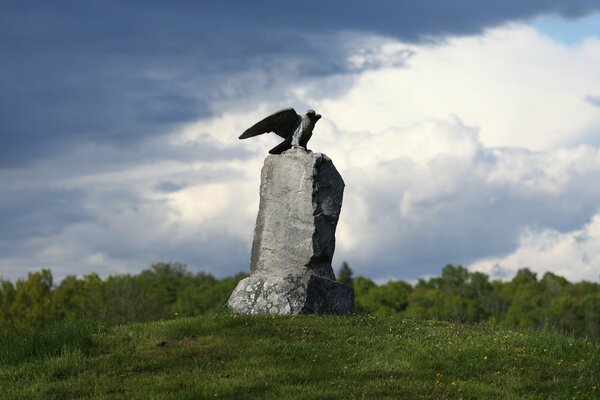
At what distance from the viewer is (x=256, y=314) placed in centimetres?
2586

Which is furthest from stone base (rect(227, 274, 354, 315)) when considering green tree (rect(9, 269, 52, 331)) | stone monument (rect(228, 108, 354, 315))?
green tree (rect(9, 269, 52, 331))

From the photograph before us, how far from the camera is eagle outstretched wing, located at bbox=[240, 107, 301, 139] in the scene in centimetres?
2798

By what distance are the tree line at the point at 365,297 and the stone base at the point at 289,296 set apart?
163ft

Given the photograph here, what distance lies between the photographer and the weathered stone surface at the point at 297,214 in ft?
88.1

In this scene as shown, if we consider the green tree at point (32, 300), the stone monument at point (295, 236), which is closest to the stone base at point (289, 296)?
the stone monument at point (295, 236)

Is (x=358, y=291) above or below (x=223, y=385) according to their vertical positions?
above

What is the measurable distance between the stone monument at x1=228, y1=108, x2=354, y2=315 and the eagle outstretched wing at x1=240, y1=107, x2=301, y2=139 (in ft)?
0.10

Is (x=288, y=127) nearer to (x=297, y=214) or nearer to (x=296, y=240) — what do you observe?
(x=297, y=214)

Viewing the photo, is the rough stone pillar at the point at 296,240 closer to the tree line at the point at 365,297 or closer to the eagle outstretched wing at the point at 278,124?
the eagle outstretched wing at the point at 278,124

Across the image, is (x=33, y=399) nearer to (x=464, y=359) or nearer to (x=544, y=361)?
(x=464, y=359)

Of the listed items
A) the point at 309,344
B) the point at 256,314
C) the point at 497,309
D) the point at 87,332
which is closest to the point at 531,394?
the point at 309,344

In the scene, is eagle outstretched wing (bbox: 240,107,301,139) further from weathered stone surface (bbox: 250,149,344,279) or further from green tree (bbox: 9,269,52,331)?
green tree (bbox: 9,269,52,331)

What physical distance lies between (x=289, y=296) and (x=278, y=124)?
5.08 m

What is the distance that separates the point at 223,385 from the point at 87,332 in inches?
218
